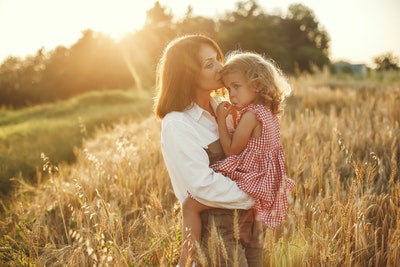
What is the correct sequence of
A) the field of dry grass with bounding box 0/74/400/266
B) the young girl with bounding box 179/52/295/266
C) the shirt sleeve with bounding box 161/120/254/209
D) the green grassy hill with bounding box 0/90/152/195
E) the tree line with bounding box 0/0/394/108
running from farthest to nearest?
the tree line with bounding box 0/0/394/108, the green grassy hill with bounding box 0/90/152/195, the field of dry grass with bounding box 0/74/400/266, the young girl with bounding box 179/52/295/266, the shirt sleeve with bounding box 161/120/254/209

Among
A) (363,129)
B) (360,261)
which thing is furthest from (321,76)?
(360,261)

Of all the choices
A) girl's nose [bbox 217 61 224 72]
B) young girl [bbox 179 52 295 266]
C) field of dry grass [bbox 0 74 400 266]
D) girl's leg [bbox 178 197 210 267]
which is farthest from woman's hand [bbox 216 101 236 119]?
field of dry grass [bbox 0 74 400 266]

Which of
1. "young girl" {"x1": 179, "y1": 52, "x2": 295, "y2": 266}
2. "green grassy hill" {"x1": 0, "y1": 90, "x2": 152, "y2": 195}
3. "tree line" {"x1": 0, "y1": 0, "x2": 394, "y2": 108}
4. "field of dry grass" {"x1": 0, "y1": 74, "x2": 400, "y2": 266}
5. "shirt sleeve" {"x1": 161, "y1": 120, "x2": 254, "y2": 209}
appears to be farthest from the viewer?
"tree line" {"x1": 0, "y1": 0, "x2": 394, "y2": 108}

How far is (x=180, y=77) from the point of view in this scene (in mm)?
2189

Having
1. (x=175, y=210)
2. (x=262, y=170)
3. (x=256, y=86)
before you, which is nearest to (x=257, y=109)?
(x=256, y=86)

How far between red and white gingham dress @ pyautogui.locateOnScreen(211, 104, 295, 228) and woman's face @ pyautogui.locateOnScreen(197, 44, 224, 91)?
0.25 meters

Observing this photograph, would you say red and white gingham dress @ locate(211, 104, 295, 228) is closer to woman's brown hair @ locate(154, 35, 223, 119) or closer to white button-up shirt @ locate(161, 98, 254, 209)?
white button-up shirt @ locate(161, 98, 254, 209)

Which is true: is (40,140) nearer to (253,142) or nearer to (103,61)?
(253,142)

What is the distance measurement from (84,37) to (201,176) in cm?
3003

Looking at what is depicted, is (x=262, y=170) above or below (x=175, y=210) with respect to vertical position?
above

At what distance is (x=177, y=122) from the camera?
2016mm

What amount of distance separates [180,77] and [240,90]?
0.35 metres

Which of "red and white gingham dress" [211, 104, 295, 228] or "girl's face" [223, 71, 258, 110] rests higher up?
"girl's face" [223, 71, 258, 110]

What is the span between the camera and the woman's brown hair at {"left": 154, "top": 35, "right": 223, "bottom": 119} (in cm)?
218
